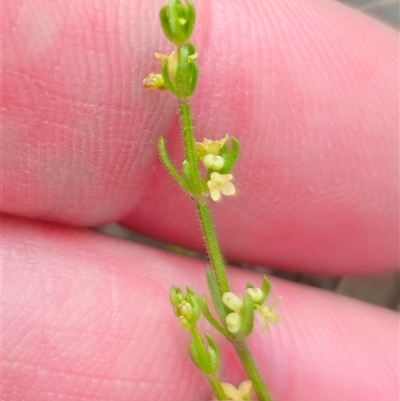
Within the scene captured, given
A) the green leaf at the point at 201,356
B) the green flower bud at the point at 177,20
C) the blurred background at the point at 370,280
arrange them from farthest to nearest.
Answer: the blurred background at the point at 370,280, the green leaf at the point at 201,356, the green flower bud at the point at 177,20

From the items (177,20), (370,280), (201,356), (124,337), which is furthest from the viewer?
(370,280)

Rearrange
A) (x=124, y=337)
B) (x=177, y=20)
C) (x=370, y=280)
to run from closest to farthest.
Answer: (x=177, y=20)
(x=124, y=337)
(x=370, y=280)

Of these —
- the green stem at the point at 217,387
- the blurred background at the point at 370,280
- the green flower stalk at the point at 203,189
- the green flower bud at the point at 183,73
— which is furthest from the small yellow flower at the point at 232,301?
the blurred background at the point at 370,280

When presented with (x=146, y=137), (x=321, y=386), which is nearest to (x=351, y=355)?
(x=321, y=386)

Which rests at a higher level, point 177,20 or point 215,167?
point 177,20

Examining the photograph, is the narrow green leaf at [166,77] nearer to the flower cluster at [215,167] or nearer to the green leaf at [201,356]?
the flower cluster at [215,167]

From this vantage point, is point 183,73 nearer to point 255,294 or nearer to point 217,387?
point 255,294

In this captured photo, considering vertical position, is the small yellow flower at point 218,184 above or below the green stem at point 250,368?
above

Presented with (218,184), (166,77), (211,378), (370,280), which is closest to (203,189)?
(218,184)
